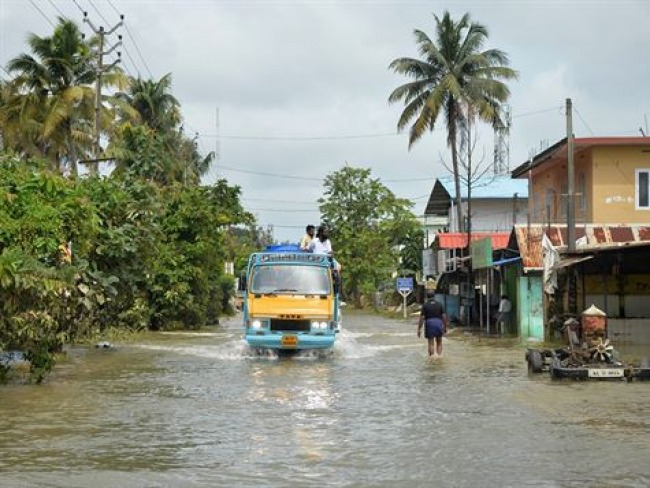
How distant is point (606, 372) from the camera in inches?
639

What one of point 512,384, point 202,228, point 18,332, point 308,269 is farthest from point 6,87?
point 512,384

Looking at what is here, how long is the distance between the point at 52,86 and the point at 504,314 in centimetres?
2068

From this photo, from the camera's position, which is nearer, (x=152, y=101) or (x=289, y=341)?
(x=289, y=341)

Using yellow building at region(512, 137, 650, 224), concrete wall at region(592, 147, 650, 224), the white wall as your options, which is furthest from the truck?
the white wall

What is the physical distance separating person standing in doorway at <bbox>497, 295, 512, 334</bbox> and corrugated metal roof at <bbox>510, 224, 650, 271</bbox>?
2.69 metres

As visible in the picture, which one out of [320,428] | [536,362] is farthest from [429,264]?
[320,428]

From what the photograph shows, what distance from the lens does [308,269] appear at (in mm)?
21984

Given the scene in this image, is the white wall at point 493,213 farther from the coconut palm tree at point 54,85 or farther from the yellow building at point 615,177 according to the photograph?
the coconut palm tree at point 54,85

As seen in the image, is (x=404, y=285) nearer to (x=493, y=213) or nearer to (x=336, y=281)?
(x=493, y=213)

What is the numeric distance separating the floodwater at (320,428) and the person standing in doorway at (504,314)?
481 inches

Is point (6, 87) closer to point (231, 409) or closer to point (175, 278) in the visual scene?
point (175, 278)

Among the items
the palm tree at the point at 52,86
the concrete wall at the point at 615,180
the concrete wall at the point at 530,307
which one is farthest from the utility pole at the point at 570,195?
the palm tree at the point at 52,86

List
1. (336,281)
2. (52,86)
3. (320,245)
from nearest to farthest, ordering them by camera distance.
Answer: (336,281) < (320,245) < (52,86)

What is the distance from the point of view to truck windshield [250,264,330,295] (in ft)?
70.7
